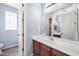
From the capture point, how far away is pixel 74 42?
4.96 feet

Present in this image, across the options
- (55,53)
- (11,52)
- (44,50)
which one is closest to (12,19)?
(11,52)

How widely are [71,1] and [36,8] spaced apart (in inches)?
30.5

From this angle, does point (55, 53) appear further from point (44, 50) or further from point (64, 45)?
point (44, 50)

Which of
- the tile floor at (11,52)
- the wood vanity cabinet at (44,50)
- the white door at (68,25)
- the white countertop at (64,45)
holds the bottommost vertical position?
the tile floor at (11,52)

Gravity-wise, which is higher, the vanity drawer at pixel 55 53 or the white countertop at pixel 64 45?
the white countertop at pixel 64 45

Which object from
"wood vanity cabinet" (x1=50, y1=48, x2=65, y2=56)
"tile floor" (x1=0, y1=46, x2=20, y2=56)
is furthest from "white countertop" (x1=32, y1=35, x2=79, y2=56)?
"tile floor" (x1=0, y1=46, x2=20, y2=56)

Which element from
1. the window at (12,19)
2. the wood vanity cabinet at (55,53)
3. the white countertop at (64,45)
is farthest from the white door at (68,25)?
the window at (12,19)

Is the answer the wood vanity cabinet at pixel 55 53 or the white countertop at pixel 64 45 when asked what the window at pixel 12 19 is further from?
the wood vanity cabinet at pixel 55 53

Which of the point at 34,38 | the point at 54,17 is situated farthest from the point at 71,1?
the point at 34,38

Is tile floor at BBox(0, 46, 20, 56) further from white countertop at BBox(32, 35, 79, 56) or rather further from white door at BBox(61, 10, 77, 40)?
white door at BBox(61, 10, 77, 40)

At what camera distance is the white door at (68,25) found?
59.8 inches

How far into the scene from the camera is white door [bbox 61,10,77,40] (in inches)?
59.8

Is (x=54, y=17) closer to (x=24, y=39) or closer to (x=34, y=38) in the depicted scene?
(x=34, y=38)

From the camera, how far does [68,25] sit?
1588 mm
